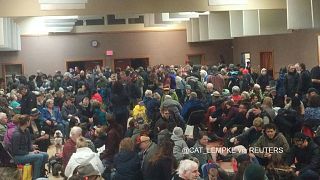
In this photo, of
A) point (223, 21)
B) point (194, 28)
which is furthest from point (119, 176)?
point (194, 28)

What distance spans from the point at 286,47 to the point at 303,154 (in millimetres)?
14975

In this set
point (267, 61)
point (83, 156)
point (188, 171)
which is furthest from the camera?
point (267, 61)

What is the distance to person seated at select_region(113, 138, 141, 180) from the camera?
7312mm

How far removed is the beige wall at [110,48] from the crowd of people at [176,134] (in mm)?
13534

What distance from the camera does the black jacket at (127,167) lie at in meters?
7.31

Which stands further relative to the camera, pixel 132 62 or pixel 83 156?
pixel 132 62

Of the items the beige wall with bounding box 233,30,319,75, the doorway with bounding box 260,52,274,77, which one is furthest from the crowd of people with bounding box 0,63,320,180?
the doorway with bounding box 260,52,274,77

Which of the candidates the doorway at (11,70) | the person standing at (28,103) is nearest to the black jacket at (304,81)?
the person standing at (28,103)

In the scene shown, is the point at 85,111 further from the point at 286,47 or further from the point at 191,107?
the point at 286,47

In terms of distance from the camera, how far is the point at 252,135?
8898mm

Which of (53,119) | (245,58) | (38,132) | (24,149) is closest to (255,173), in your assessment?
(24,149)

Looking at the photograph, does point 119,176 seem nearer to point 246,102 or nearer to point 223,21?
point 246,102

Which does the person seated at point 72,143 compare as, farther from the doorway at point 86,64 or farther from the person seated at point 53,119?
the doorway at point 86,64

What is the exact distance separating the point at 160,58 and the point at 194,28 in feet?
10.7
